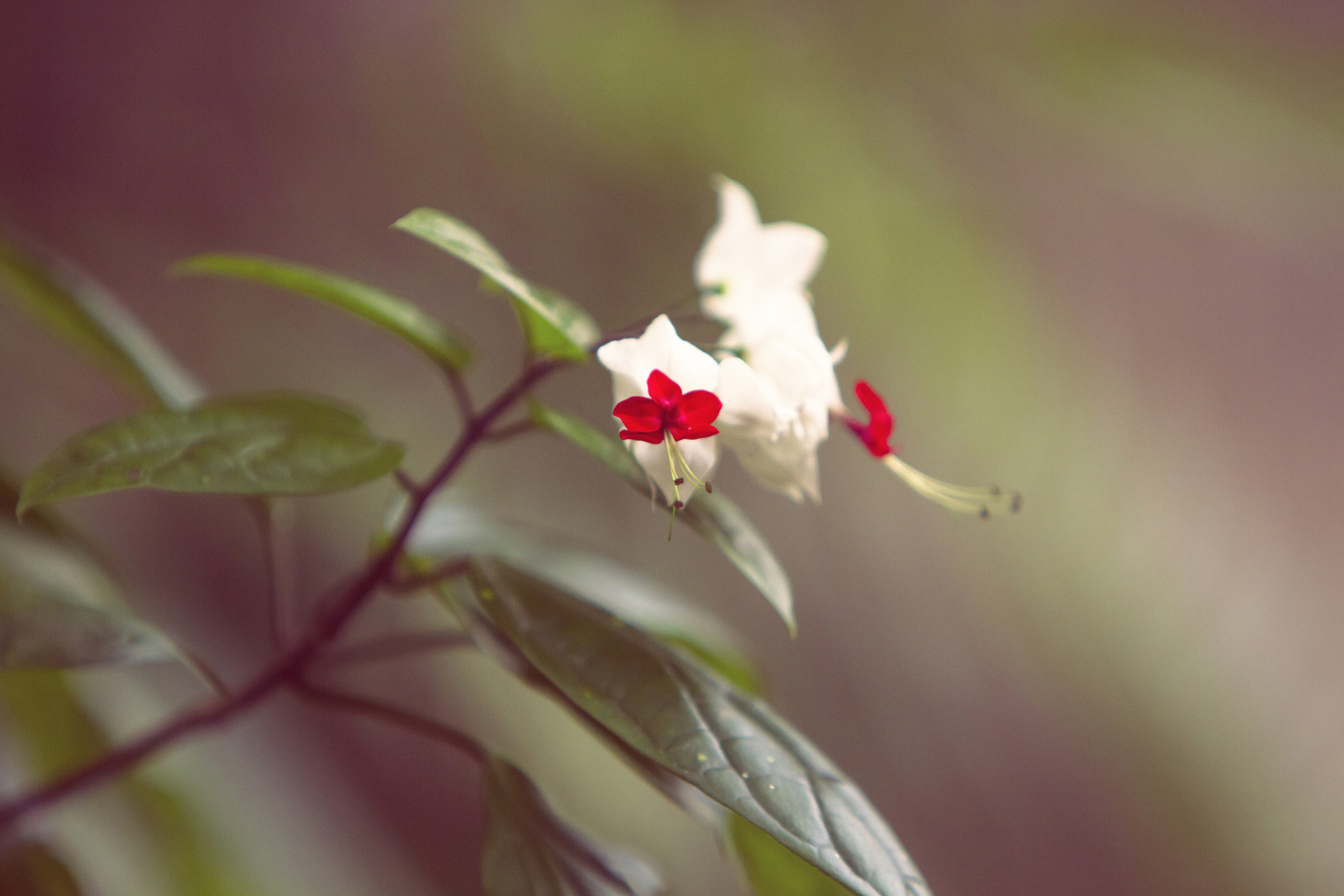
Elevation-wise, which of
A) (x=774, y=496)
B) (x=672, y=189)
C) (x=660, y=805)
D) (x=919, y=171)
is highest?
(x=919, y=171)

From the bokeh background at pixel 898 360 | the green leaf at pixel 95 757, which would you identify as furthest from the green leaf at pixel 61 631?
the bokeh background at pixel 898 360

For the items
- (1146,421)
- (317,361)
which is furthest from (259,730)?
(1146,421)

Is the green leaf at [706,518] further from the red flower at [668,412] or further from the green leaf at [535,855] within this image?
the green leaf at [535,855]

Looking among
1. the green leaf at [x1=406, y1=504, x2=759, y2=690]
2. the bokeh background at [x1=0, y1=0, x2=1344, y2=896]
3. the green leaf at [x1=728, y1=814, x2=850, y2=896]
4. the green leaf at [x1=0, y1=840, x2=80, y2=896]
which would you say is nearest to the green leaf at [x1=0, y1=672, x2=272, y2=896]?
the green leaf at [x1=0, y1=840, x2=80, y2=896]

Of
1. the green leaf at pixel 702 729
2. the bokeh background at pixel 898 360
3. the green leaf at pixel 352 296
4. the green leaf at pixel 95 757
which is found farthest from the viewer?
the bokeh background at pixel 898 360

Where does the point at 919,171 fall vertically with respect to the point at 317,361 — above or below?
above

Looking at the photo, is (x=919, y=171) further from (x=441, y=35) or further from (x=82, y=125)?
(x=82, y=125)
